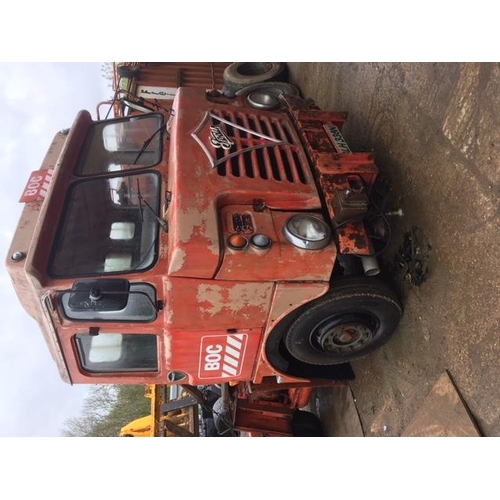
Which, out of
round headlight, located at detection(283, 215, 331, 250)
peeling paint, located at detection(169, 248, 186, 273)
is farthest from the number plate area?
peeling paint, located at detection(169, 248, 186, 273)

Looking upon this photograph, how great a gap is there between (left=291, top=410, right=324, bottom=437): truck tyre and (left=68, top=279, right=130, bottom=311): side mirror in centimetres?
311

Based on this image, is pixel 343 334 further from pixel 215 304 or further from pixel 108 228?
pixel 108 228

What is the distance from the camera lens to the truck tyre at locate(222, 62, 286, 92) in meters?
6.54

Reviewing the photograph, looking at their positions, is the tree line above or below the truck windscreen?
below

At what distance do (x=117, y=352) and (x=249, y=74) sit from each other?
558cm

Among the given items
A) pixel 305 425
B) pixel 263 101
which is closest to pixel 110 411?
pixel 305 425

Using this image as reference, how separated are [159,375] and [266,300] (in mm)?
1033

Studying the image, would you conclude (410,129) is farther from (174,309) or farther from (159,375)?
(159,375)

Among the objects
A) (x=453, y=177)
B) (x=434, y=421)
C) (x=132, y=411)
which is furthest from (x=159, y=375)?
(x=132, y=411)

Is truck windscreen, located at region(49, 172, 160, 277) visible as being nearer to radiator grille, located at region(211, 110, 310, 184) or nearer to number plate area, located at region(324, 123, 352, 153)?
radiator grille, located at region(211, 110, 310, 184)

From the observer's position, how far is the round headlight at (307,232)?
245 cm

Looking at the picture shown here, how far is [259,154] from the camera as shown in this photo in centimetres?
286

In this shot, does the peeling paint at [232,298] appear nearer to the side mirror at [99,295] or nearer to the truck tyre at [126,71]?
the side mirror at [99,295]

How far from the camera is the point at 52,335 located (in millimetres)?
2674
